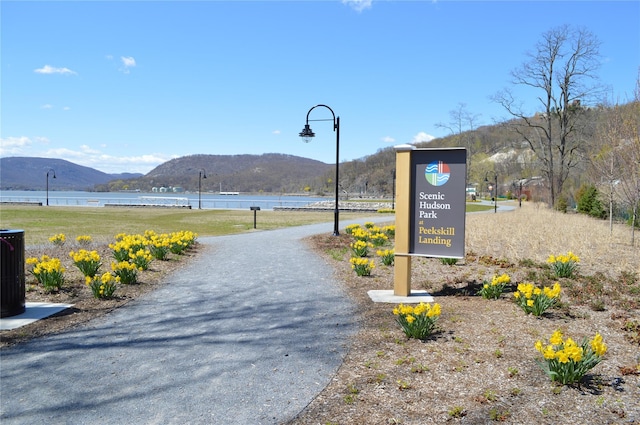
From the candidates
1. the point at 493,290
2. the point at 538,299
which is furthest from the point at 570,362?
the point at 493,290

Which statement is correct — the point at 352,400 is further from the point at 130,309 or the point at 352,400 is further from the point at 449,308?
the point at 130,309

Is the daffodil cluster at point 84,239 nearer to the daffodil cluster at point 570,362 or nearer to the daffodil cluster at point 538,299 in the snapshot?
the daffodil cluster at point 538,299

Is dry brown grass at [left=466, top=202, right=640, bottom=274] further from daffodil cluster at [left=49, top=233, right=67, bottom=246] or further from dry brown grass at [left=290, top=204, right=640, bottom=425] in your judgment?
daffodil cluster at [left=49, top=233, right=67, bottom=246]

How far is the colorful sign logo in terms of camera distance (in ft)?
22.5

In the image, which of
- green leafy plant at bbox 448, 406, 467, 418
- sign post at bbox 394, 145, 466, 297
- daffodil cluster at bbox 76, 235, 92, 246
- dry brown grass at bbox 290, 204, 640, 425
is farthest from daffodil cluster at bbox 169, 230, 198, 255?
green leafy plant at bbox 448, 406, 467, 418

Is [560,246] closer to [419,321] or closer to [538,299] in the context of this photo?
[538,299]

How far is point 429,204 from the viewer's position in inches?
273

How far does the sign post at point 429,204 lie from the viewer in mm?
6805

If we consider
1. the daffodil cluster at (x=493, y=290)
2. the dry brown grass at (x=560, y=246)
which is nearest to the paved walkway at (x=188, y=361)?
the daffodil cluster at (x=493, y=290)

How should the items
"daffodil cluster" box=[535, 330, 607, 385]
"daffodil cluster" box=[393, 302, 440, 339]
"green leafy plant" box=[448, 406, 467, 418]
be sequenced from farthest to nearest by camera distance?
1. "daffodil cluster" box=[393, 302, 440, 339]
2. "daffodil cluster" box=[535, 330, 607, 385]
3. "green leafy plant" box=[448, 406, 467, 418]

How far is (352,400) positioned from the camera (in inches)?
136

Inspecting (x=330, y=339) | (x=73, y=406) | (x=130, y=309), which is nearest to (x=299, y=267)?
(x=130, y=309)

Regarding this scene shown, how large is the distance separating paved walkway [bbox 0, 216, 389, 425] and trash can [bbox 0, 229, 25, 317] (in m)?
1.12

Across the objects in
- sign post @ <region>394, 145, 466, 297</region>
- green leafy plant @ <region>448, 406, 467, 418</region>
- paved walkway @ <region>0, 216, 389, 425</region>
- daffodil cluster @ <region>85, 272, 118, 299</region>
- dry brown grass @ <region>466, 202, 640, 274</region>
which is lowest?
paved walkway @ <region>0, 216, 389, 425</region>
